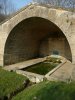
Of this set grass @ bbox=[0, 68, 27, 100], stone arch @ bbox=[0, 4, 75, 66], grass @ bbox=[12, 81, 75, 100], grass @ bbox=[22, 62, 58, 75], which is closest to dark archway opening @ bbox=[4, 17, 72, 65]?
stone arch @ bbox=[0, 4, 75, 66]

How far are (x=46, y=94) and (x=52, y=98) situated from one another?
0.28m

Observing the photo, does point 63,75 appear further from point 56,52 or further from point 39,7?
point 56,52

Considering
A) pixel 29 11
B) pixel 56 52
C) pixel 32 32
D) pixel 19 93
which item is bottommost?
pixel 19 93

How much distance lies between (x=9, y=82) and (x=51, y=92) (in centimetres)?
175

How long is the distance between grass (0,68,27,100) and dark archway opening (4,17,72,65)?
2.05m

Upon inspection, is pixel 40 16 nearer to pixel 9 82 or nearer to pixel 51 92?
pixel 9 82

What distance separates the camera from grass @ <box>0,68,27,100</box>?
20.3ft

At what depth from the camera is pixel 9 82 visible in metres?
6.82

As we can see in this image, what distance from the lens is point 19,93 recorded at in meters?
6.11

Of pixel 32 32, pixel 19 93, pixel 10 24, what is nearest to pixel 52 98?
pixel 19 93

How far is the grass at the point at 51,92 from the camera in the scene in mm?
5445

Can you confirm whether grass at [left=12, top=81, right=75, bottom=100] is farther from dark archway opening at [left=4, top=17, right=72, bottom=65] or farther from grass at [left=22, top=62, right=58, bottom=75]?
dark archway opening at [left=4, top=17, right=72, bottom=65]

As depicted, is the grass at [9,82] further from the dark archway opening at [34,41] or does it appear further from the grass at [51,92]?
the dark archway opening at [34,41]

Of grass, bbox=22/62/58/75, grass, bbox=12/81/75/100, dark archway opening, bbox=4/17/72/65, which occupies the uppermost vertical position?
dark archway opening, bbox=4/17/72/65
